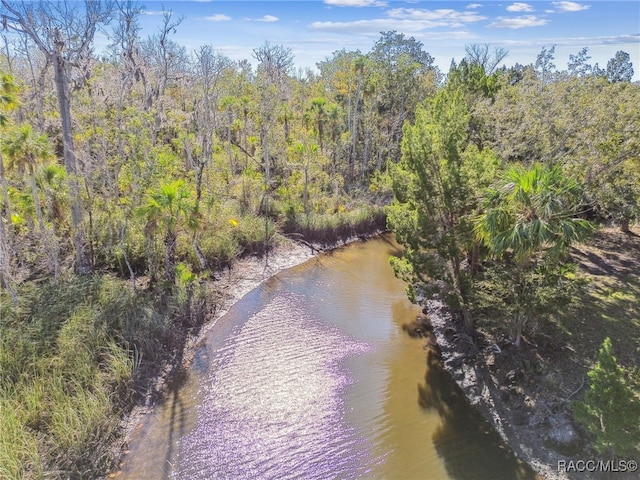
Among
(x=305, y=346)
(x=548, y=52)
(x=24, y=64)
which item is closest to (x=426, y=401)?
(x=305, y=346)

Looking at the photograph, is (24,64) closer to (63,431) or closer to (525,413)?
(63,431)

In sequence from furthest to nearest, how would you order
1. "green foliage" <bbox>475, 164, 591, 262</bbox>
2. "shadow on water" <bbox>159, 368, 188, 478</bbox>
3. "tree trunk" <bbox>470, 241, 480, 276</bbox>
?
"tree trunk" <bbox>470, 241, 480, 276</bbox> < "shadow on water" <bbox>159, 368, 188, 478</bbox> < "green foliage" <bbox>475, 164, 591, 262</bbox>

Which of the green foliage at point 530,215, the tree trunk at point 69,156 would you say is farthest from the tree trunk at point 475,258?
the tree trunk at point 69,156

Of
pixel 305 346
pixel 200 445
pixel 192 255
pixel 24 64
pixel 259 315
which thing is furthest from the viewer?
pixel 24 64

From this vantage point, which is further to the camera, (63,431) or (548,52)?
(548,52)

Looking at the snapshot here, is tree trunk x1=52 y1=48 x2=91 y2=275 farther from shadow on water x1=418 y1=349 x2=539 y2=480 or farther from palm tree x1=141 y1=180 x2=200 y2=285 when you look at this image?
shadow on water x1=418 y1=349 x2=539 y2=480

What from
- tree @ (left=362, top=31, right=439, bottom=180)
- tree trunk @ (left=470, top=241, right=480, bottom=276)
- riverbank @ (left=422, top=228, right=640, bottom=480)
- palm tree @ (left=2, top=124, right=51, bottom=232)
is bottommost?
riverbank @ (left=422, top=228, right=640, bottom=480)

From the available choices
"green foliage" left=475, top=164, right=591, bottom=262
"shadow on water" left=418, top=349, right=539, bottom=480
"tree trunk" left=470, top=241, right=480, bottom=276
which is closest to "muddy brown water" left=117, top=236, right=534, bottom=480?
"shadow on water" left=418, top=349, right=539, bottom=480

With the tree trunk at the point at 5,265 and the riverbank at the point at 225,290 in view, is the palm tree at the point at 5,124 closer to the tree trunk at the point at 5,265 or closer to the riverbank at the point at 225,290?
the tree trunk at the point at 5,265
